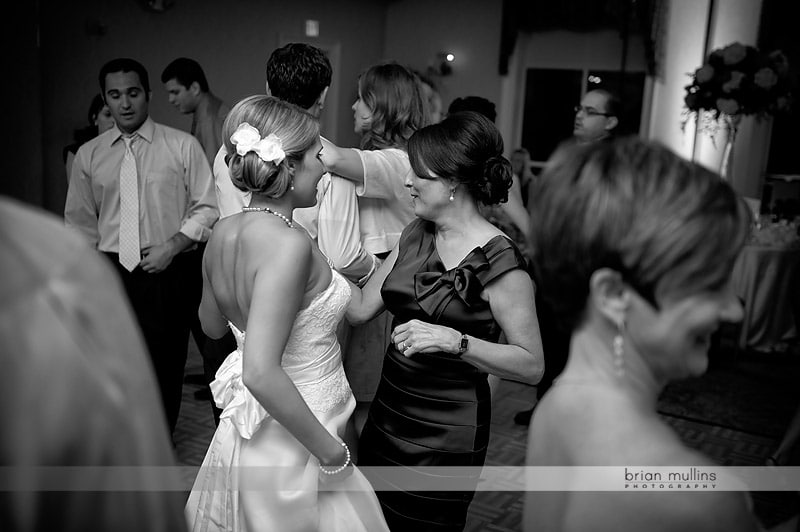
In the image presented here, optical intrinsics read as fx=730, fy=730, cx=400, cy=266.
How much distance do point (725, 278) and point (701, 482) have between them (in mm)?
222

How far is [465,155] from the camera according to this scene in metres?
1.90

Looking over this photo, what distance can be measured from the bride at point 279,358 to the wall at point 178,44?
4.95 metres

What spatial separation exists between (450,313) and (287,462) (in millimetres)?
543

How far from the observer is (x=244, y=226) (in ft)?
5.15

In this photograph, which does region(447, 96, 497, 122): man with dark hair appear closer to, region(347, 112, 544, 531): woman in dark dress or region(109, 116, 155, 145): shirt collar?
region(109, 116, 155, 145): shirt collar

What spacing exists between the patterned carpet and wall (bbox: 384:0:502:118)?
5.45 metres

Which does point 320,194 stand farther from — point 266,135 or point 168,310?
point 168,310

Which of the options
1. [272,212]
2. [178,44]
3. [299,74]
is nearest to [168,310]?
[299,74]

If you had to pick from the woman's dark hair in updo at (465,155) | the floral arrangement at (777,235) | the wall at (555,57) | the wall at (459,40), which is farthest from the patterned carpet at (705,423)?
the wall at (459,40)

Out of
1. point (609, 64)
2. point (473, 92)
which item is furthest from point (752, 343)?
point (473, 92)

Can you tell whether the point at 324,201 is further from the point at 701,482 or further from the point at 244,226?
the point at 701,482

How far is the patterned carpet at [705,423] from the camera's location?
299 centimetres

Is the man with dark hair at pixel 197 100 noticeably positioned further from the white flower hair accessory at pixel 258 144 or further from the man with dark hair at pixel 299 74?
the white flower hair accessory at pixel 258 144

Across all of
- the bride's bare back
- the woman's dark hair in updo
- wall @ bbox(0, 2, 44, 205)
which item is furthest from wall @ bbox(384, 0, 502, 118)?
the bride's bare back
